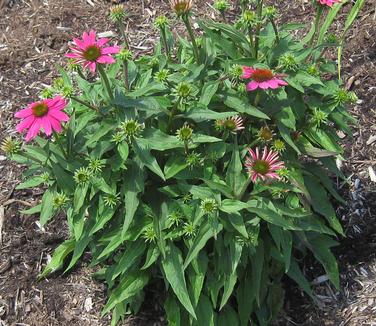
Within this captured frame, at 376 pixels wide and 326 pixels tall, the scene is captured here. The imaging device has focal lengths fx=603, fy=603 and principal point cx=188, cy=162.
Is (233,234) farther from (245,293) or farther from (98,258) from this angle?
(98,258)

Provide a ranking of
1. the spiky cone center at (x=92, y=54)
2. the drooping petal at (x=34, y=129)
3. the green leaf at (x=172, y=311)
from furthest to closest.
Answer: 1. the green leaf at (x=172, y=311)
2. the spiky cone center at (x=92, y=54)
3. the drooping petal at (x=34, y=129)

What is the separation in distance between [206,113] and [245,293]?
962 millimetres

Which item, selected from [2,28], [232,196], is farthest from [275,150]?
[2,28]

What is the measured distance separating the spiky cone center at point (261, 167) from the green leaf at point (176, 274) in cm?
58

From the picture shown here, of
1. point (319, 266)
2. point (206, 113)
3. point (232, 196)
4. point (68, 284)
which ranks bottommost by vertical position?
point (68, 284)

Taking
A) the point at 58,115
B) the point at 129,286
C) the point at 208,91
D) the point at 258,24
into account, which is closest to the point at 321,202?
the point at 208,91

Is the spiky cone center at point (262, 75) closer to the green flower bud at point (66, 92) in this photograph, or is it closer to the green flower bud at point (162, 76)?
the green flower bud at point (162, 76)

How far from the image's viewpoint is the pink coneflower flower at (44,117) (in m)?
2.48

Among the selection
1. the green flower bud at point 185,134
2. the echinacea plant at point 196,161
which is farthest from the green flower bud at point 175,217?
the green flower bud at point 185,134

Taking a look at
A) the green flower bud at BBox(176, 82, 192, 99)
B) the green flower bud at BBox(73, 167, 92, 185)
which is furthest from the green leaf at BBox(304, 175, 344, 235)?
the green flower bud at BBox(73, 167, 92, 185)

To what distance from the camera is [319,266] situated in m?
3.57

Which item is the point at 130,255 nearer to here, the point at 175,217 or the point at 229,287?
the point at 175,217

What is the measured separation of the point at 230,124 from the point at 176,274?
732mm

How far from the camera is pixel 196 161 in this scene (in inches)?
109
